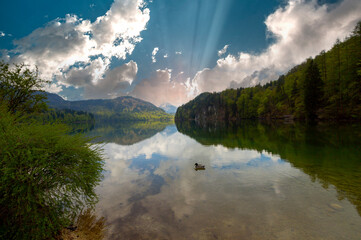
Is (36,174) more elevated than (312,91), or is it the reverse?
(312,91)

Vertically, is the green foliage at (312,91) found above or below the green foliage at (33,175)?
above

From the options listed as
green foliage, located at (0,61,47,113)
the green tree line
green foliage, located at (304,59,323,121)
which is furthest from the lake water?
green foliage, located at (304,59,323,121)

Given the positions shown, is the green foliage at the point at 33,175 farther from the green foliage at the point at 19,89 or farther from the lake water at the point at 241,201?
the green foliage at the point at 19,89

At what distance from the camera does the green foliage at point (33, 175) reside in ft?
17.0

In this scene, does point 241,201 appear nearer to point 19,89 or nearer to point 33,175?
point 33,175

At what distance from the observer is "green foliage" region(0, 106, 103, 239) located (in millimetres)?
5187

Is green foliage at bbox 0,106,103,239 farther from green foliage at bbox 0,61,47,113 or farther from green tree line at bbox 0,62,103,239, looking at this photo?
Answer: green foliage at bbox 0,61,47,113

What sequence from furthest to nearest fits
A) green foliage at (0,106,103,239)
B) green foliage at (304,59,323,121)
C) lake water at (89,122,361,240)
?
green foliage at (304,59,323,121) → lake water at (89,122,361,240) → green foliage at (0,106,103,239)

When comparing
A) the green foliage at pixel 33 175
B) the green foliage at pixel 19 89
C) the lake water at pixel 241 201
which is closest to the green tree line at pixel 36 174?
the green foliage at pixel 33 175

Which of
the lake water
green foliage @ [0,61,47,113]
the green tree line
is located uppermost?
green foliage @ [0,61,47,113]

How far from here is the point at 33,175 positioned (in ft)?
18.4

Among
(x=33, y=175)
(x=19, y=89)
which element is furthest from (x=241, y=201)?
(x=19, y=89)

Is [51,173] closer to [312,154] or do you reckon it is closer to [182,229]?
[182,229]

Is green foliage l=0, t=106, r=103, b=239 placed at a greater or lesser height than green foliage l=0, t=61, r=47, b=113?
lesser
